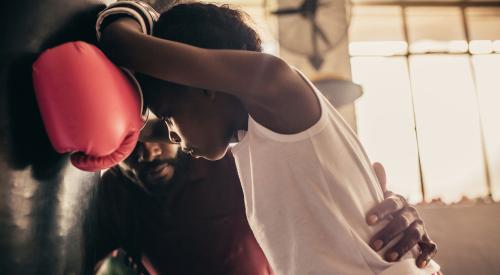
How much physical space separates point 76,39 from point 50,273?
11.9 inches

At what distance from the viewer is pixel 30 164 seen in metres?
0.49

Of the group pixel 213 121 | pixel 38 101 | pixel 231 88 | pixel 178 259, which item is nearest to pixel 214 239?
pixel 178 259

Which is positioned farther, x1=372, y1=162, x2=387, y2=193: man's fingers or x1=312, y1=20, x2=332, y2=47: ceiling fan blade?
x1=312, y1=20, x2=332, y2=47: ceiling fan blade

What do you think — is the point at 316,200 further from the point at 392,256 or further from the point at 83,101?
the point at 83,101

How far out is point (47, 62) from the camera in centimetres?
50

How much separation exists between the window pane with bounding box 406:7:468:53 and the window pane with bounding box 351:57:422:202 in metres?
0.32


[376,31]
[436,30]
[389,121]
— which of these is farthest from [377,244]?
[436,30]

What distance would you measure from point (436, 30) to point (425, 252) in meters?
3.32

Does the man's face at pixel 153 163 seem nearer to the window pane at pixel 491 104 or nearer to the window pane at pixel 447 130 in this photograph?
the window pane at pixel 447 130

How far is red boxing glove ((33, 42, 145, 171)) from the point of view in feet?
1.66

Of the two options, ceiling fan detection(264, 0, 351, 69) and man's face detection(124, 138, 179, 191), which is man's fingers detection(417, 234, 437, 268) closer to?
man's face detection(124, 138, 179, 191)

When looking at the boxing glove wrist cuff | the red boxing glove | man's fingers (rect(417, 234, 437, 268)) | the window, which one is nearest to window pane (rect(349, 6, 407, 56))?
the window

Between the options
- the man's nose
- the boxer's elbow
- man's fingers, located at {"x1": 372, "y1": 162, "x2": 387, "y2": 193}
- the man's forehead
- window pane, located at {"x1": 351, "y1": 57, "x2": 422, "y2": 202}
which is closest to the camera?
the boxer's elbow

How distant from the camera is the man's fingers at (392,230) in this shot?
668 millimetres
